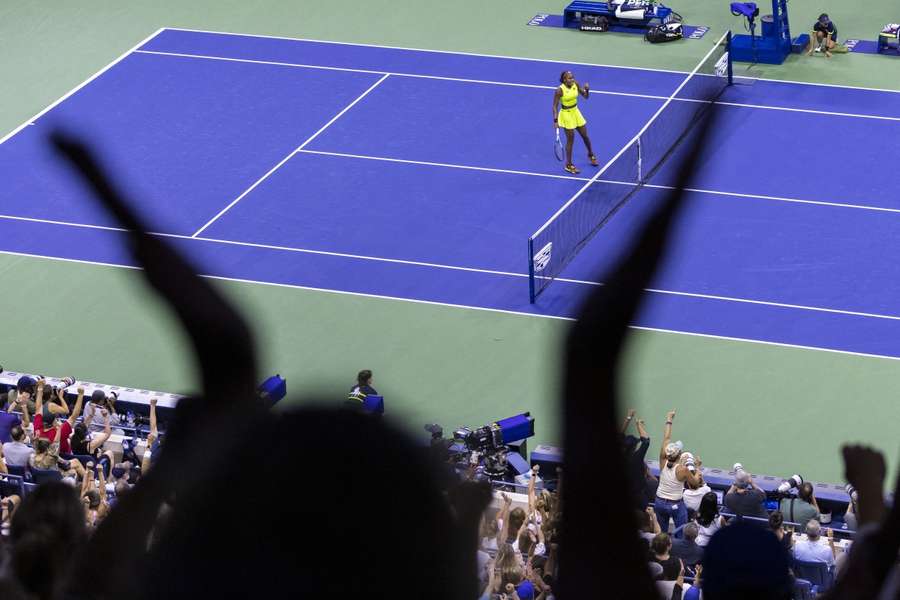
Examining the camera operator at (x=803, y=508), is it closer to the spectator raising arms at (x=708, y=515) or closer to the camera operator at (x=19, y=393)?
the spectator raising arms at (x=708, y=515)

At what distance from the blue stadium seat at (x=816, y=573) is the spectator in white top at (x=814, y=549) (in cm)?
4

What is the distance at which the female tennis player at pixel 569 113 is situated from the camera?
81.3ft

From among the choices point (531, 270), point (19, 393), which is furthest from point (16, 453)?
point (531, 270)

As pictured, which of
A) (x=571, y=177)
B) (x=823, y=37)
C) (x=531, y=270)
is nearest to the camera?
(x=531, y=270)

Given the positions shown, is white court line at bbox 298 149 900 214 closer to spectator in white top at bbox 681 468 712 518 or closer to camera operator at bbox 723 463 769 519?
spectator in white top at bbox 681 468 712 518

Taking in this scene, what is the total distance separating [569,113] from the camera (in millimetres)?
25188

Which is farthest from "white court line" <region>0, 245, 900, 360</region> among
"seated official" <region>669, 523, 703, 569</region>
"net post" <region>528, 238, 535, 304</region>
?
"seated official" <region>669, 523, 703, 569</region>

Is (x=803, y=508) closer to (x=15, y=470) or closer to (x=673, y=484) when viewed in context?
(x=673, y=484)

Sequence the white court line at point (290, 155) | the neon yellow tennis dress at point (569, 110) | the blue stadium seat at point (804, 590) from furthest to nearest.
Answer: the white court line at point (290, 155) → the neon yellow tennis dress at point (569, 110) → the blue stadium seat at point (804, 590)

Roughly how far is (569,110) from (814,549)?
12631 mm

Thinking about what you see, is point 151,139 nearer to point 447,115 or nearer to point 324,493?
point 447,115

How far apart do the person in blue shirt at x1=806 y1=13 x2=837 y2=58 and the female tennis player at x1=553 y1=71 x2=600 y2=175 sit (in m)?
7.06

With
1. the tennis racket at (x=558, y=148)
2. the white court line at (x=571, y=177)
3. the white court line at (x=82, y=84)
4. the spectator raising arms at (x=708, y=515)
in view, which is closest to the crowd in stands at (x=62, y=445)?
the spectator raising arms at (x=708, y=515)

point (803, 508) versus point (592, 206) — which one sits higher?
point (803, 508)
